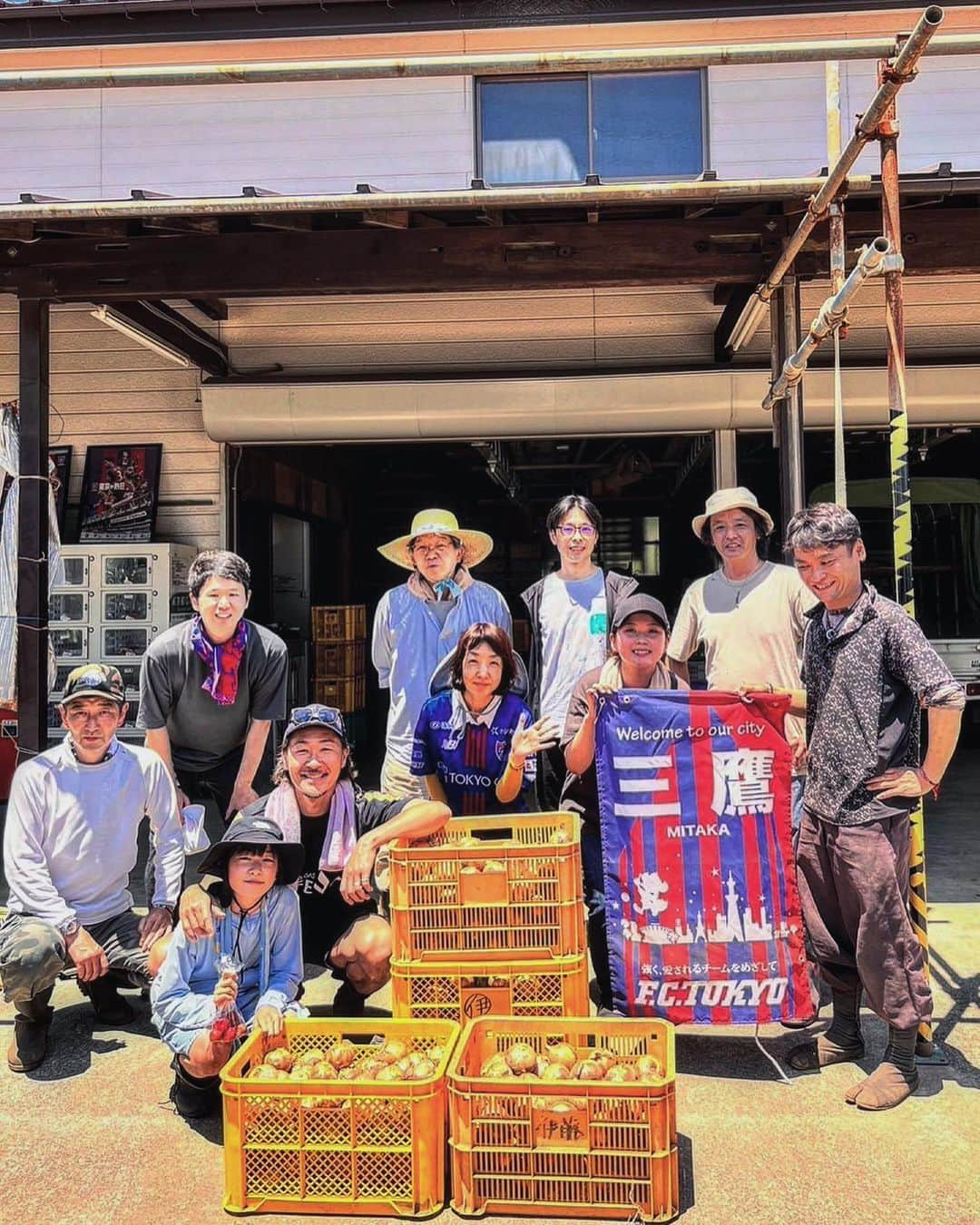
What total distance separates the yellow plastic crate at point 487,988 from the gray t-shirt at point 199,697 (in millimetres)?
1569

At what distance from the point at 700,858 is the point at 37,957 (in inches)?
98.5

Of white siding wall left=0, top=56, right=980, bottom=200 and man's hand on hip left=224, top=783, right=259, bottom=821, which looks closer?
man's hand on hip left=224, top=783, right=259, bottom=821

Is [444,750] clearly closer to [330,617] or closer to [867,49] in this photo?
[867,49]

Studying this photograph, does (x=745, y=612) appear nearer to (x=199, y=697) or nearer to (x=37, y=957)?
(x=199, y=697)

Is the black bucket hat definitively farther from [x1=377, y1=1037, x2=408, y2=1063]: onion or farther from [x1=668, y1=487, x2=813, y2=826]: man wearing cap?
[x1=668, y1=487, x2=813, y2=826]: man wearing cap

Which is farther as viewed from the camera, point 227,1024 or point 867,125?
point 867,125

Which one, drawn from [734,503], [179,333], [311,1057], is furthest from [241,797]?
[179,333]

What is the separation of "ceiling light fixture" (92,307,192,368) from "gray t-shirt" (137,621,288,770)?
11.9 feet

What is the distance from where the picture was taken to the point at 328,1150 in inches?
109

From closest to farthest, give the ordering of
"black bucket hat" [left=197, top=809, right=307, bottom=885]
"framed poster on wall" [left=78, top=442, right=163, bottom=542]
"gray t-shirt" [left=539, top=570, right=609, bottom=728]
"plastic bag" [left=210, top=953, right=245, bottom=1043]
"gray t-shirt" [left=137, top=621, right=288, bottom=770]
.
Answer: "plastic bag" [left=210, top=953, right=245, bottom=1043] < "black bucket hat" [left=197, top=809, right=307, bottom=885] < "gray t-shirt" [left=137, top=621, right=288, bottom=770] < "gray t-shirt" [left=539, top=570, right=609, bottom=728] < "framed poster on wall" [left=78, top=442, right=163, bottom=542]

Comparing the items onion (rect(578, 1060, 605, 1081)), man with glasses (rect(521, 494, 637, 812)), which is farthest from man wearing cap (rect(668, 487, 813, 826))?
onion (rect(578, 1060, 605, 1081))

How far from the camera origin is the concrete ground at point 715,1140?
2.81m

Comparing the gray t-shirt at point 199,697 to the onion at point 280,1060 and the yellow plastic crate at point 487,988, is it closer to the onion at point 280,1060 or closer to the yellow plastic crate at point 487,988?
the yellow plastic crate at point 487,988

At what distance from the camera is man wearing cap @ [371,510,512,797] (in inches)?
178
